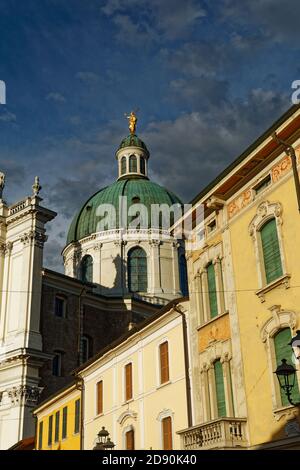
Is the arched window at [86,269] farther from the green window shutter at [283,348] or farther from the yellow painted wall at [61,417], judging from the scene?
the green window shutter at [283,348]

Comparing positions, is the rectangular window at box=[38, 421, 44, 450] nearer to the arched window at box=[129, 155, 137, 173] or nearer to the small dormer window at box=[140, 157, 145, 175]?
the arched window at box=[129, 155, 137, 173]

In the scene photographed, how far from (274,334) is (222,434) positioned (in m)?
3.34

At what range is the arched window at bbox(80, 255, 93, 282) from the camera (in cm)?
6066

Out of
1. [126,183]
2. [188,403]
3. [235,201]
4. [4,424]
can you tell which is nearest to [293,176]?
[235,201]

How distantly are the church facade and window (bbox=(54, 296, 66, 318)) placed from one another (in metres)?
0.08

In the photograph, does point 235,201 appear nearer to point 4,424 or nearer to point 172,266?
point 4,424

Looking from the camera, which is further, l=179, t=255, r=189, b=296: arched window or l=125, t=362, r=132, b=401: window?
l=179, t=255, r=189, b=296: arched window

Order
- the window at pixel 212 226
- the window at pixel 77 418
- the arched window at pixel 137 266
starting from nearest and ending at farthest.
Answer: the window at pixel 212 226
the window at pixel 77 418
the arched window at pixel 137 266

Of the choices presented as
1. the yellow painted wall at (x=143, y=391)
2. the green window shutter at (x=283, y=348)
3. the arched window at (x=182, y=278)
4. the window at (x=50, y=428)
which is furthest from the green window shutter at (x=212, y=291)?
the arched window at (x=182, y=278)

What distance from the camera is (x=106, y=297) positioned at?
53438mm

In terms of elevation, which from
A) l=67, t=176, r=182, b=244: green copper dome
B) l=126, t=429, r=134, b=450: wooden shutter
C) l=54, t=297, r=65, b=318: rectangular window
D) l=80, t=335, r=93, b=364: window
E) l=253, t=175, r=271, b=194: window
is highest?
l=67, t=176, r=182, b=244: green copper dome

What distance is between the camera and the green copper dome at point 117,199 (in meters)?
63.9

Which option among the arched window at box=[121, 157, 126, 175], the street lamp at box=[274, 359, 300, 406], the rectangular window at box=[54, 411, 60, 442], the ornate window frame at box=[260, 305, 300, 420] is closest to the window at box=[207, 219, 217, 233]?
the ornate window frame at box=[260, 305, 300, 420]

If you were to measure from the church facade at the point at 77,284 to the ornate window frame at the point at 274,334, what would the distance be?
83.6 feet
